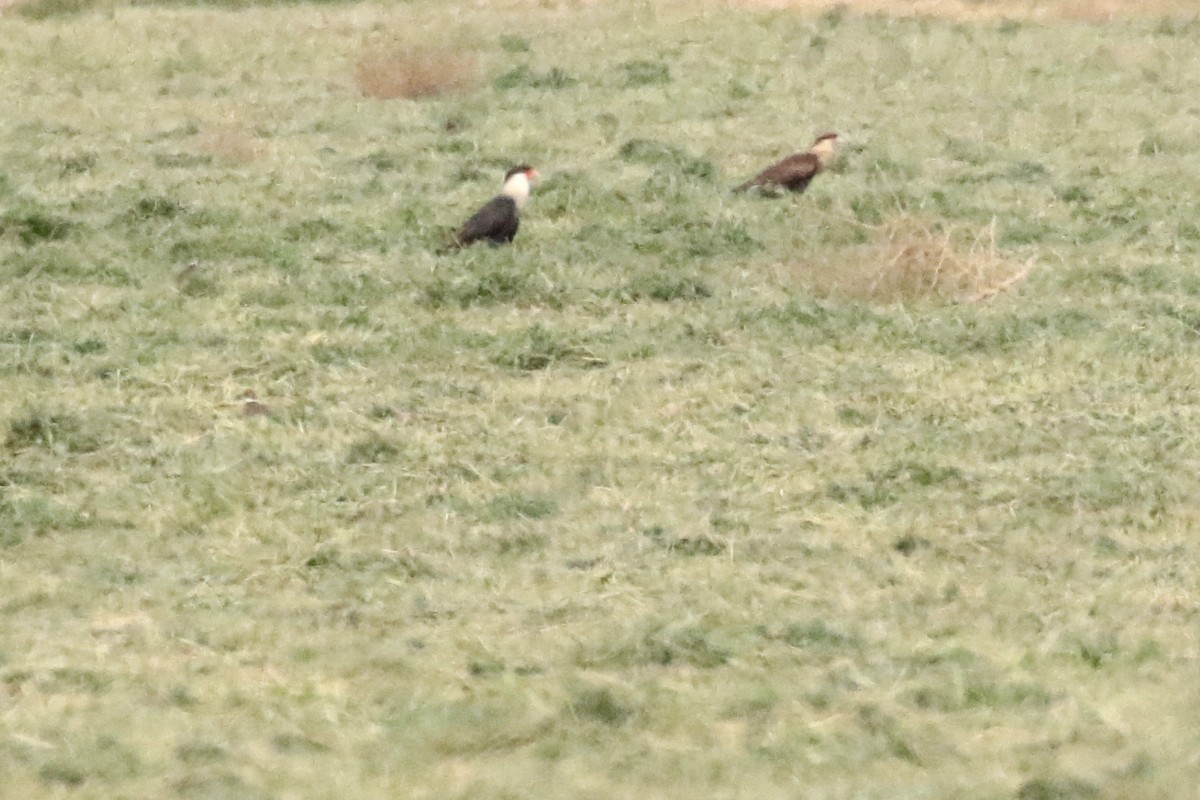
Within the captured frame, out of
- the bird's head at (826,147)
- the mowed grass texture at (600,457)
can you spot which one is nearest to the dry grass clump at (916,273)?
the mowed grass texture at (600,457)

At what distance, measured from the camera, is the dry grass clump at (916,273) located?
8.47m

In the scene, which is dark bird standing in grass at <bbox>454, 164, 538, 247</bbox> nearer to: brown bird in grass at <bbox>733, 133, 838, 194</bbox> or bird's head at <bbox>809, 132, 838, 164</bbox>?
brown bird in grass at <bbox>733, 133, 838, 194</bbox>

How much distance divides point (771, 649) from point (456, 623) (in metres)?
0.84

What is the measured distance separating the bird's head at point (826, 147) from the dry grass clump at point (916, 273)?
8.96ft

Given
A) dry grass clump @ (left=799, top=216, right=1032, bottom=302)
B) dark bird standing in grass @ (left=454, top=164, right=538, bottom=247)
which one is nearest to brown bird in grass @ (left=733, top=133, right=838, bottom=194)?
dark bird standing in grass @ (left=454, top=164, right=538, bottom=247)

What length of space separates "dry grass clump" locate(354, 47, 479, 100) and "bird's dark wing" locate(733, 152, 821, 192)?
175 inches

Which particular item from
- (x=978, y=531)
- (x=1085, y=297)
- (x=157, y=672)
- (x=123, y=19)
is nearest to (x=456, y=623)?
(x=157, y=672)

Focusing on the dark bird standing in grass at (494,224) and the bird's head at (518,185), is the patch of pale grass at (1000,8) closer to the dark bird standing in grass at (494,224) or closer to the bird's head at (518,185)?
the bird's head at (518,185)

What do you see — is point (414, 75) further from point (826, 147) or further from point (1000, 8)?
point (1000, 8)

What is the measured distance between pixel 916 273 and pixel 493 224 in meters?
2.23

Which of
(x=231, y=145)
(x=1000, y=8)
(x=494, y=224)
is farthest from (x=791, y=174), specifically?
(x=1000, y=8)

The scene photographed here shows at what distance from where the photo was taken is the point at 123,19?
61.4 feet

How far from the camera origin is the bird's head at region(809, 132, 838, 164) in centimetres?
1145

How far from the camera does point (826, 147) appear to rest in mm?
11555
